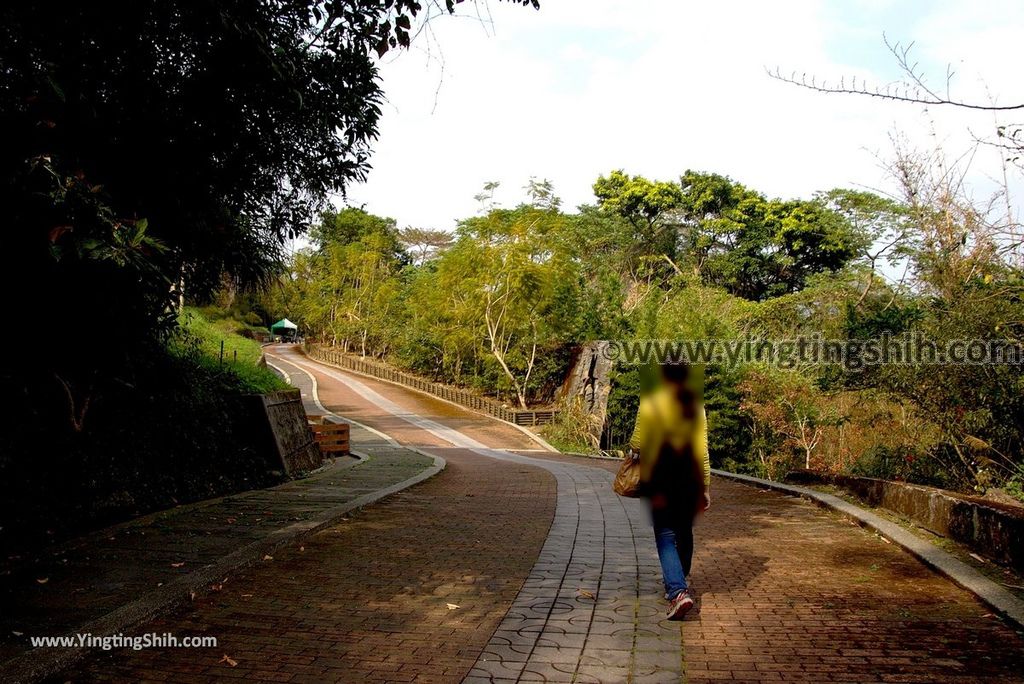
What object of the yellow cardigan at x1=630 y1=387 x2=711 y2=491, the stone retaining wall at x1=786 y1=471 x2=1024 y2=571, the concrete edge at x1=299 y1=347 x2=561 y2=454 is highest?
the yellow cardigan at x1=630 y1=387 x2=711 y2=491

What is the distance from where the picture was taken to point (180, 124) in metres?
Result: 6.19

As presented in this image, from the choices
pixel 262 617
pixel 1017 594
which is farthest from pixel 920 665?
pixel 262 617

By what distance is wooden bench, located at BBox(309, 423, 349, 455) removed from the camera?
1591 cm

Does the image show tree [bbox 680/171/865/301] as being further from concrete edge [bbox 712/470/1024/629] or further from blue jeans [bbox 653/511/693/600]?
blue jeans [bbox 653/511/693/600]

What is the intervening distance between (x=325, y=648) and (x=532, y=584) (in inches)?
72.0

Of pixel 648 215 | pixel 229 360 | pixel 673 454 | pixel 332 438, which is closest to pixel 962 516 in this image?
pixel 673 454

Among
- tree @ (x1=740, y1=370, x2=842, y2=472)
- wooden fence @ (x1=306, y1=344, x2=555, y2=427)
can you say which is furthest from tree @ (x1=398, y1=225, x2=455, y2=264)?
tree @ (x1=740, y1=370, x2=842, y2=472)

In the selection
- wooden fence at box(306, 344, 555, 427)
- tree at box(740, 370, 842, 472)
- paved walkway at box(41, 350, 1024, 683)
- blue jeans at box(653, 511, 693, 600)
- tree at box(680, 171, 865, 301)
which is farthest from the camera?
tree at box(680, 171, 865, 301)

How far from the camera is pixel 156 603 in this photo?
4.73 meters

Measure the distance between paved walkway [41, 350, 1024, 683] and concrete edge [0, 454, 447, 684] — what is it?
115 mm

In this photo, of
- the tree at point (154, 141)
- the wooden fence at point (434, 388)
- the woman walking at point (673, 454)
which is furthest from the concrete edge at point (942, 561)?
the wooden fence at point (434, 388)

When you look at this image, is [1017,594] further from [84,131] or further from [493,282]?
[493,282]

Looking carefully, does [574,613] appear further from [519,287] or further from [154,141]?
[519,287]

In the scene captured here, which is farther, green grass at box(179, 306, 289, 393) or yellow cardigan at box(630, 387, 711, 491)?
green grass at box(179, 306, 289, 393)
